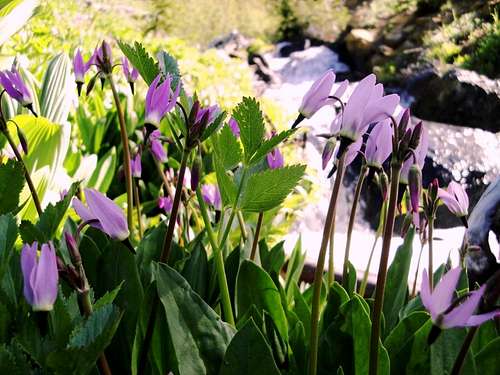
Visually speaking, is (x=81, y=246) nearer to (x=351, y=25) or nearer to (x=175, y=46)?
(x=175, y=46)

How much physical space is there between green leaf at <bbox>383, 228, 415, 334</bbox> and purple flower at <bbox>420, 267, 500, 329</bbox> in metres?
0.33

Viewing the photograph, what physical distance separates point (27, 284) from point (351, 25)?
1174cm

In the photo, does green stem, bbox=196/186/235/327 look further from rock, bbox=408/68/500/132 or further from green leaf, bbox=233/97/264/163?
rock, bbox=408/68/500/132

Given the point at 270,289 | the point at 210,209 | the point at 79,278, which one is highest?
the point at 79,278

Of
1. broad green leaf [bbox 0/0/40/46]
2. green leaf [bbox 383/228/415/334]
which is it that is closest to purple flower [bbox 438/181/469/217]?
green leaf [bbox 383/228/415/334]

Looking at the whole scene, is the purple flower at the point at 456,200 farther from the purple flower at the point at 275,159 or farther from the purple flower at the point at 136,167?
the purple flower at the point at 136,167

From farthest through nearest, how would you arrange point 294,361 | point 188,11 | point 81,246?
point 188,11
point 81,246
point 294,361

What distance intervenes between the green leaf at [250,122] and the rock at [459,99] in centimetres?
641

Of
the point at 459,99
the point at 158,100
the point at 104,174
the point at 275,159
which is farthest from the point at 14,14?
the point at 459,99

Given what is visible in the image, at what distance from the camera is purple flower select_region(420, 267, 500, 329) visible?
0.45 metres

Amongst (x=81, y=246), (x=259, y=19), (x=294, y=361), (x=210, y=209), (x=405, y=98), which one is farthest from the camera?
(x=259, y=19)

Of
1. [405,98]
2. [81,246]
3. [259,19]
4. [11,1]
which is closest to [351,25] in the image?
[259,19]

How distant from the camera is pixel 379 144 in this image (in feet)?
2.10

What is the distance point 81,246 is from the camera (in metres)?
0.81
